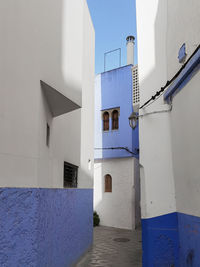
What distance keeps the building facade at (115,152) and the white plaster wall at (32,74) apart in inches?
282

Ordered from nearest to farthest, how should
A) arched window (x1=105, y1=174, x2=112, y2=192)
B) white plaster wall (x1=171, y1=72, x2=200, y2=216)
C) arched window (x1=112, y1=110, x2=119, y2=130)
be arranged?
white plaster wall (x1=171, y1=72, x2=200, y2=216)
arched window (x1=105, y1=174, x2=112, y2=192)
arched window (x1=112, y1=110, x2=119, y2=130)

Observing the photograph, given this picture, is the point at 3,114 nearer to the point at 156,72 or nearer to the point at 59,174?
the point at 59,174

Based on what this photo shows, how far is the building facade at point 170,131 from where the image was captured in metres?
4.21

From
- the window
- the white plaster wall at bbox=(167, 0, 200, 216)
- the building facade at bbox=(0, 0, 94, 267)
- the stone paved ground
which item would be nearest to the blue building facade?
the stone paved ground

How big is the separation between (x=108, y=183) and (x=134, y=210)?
6.31 ft

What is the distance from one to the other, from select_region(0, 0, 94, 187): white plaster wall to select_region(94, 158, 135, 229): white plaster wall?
7.11 metres

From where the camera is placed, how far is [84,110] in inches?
335

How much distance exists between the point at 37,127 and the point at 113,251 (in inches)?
222

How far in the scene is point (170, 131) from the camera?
17.5 ft

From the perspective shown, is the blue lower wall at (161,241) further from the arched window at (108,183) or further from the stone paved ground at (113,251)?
the arched window at (108,183)

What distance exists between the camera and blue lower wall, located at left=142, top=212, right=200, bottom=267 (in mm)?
4500

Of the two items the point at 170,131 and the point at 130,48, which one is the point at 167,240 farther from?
the point at 130,48

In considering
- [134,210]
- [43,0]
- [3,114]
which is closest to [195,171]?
[3,114]

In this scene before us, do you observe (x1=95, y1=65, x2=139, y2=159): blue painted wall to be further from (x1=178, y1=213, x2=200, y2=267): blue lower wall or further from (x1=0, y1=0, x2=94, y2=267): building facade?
(x1=178, y1=213, x2=200, y2=267): blue lower wall
